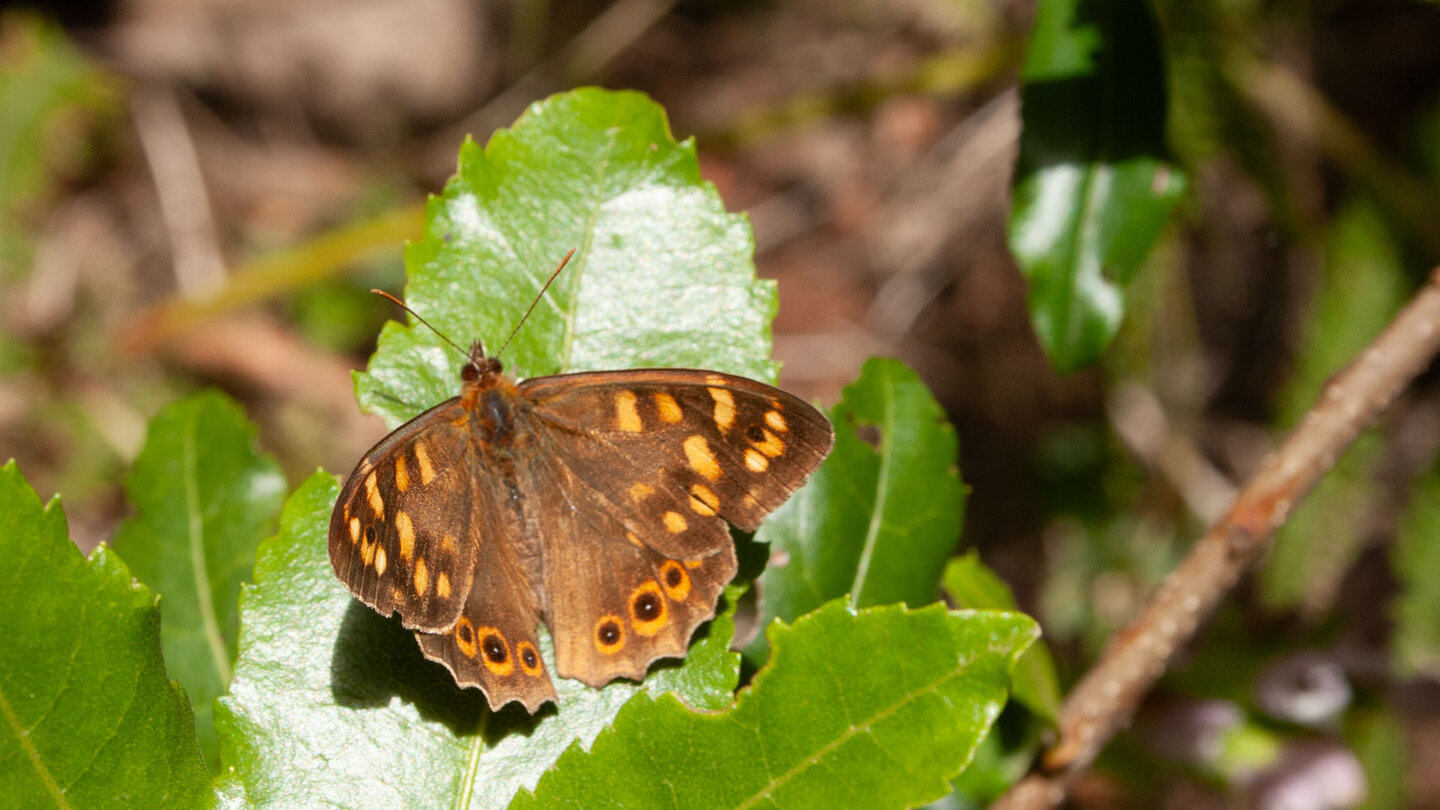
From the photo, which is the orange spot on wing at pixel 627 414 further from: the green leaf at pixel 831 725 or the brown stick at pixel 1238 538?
the brown stick at pixel 1238 538

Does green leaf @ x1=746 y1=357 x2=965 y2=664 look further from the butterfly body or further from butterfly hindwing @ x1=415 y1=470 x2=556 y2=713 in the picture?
butterfly hindwing @ x1=415 y1=470 x2=556 y2=713

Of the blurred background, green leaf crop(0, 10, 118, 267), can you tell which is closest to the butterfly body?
the blurred background

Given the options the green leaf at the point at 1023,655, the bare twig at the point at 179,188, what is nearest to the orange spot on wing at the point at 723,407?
the green leaf at the point at 1023,655

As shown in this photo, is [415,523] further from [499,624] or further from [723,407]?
[723,407]

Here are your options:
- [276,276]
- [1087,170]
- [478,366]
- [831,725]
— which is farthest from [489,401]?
[276,276]

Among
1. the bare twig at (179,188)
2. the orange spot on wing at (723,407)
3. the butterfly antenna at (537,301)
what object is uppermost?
the butterfly antenna at (537,301)

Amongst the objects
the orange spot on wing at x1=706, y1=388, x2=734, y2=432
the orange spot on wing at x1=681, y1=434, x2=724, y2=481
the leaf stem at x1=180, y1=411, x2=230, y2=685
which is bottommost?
the leaf stem at x1=180, y1=411, x2=230, y2=685
